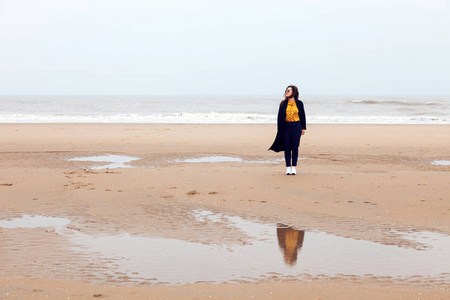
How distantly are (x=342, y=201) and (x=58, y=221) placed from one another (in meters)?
3.96

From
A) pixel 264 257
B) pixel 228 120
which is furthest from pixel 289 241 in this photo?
pixel 228 120

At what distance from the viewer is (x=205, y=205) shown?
294 inches

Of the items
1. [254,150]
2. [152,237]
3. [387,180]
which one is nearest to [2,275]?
[152,237]

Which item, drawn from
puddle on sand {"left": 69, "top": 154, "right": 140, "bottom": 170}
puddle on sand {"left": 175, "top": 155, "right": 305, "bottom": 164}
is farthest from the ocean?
puddle on sand {"left": 175, "top": 155, "right": 305, "bottom": 164}

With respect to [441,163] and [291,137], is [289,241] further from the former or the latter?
[441,163]

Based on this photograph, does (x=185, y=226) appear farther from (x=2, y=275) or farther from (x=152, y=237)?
(x=2, y=275)

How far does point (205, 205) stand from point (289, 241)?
216 centimetres

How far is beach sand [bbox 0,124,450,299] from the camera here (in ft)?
13.4

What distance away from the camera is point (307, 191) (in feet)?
27.5

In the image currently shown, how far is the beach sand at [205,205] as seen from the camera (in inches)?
160

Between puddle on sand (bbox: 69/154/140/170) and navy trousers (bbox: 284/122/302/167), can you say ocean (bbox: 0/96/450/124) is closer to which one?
puddle on sand (bbox: 69/154/140/170)

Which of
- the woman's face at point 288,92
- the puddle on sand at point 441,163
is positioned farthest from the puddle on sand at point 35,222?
the puddle on sand at point 441,163

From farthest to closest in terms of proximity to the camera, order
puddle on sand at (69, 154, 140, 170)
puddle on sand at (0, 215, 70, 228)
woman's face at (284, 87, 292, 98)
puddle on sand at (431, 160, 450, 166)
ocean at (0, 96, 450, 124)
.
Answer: ocean at (0, 96, 450, 124), puddle on sand at (431, 160, 450, 166), puddle on sand at (69, 154, 140, 170), woman's face at (284, 87, 292, 98), puddle on sand at (0, 215, 70, 228)

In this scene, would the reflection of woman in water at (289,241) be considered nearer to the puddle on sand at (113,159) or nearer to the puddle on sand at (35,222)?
the puddle on sand at (35,222)
